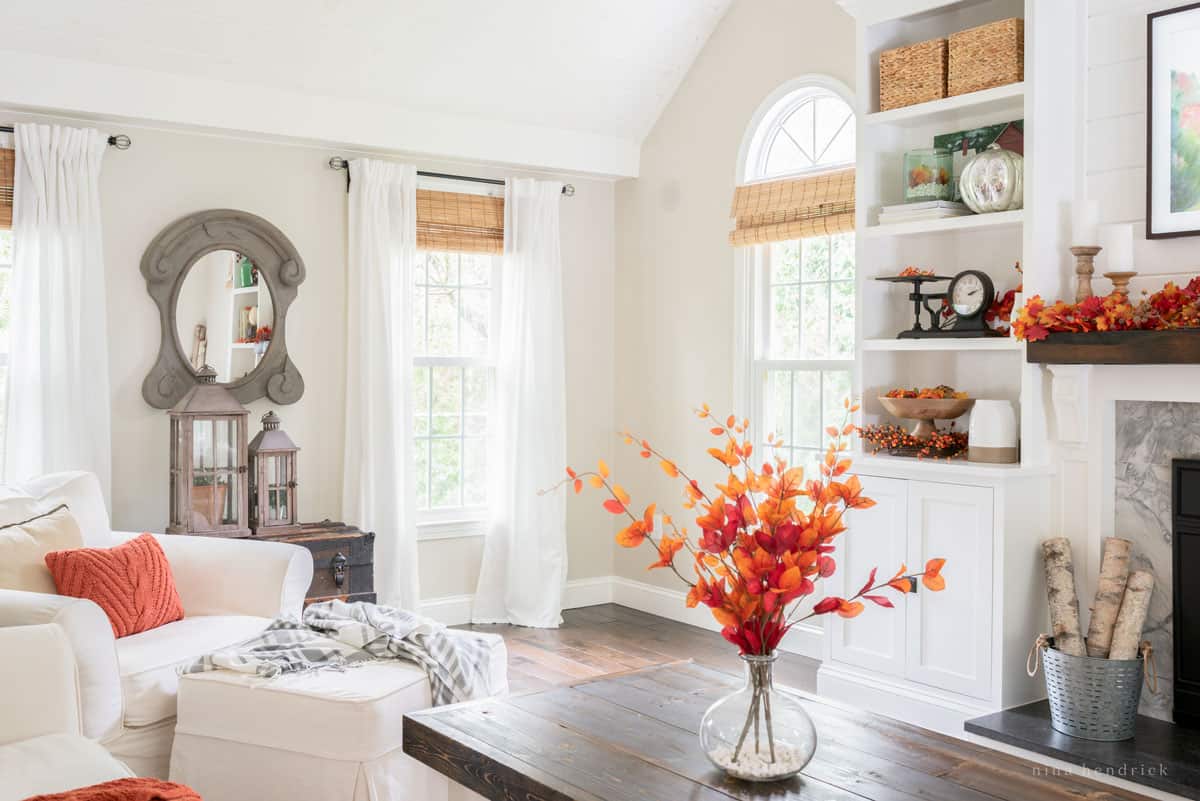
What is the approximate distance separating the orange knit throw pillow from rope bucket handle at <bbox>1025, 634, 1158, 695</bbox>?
2.79 meters

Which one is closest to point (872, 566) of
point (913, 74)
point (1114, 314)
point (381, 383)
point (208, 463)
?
point (1114, 314)

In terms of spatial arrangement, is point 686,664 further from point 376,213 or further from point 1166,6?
point 376,213

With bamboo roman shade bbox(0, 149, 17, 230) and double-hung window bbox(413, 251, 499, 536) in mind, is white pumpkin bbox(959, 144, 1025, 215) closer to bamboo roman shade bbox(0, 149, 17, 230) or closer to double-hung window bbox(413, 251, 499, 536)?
double-hung window bbox(413, 251, 499, 536)

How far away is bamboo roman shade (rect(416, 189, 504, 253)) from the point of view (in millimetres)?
5348

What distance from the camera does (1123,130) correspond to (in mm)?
3512

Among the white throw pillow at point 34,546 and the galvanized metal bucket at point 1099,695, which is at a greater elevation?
the white throw pillow at point 34,546

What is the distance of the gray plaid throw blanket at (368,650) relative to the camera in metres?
3.13

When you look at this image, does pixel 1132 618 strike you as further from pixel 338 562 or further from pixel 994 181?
pixel 338 562

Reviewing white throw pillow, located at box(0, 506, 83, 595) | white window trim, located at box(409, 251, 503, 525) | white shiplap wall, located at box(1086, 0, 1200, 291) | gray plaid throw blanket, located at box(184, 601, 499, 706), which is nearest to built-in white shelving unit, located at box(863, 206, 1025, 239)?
white shiplap wall, located at box(1086, 0, 1200, 291)

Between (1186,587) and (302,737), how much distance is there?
2648 millimetres

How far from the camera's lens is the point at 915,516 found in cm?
381

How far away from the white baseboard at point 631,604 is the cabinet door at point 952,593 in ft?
3.55

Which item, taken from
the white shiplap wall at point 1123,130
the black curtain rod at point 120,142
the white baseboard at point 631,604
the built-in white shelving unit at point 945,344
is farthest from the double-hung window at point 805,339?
the black curtain rod at point 120,142

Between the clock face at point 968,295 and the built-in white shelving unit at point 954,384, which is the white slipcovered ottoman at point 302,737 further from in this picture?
the clock face at point 968,295
